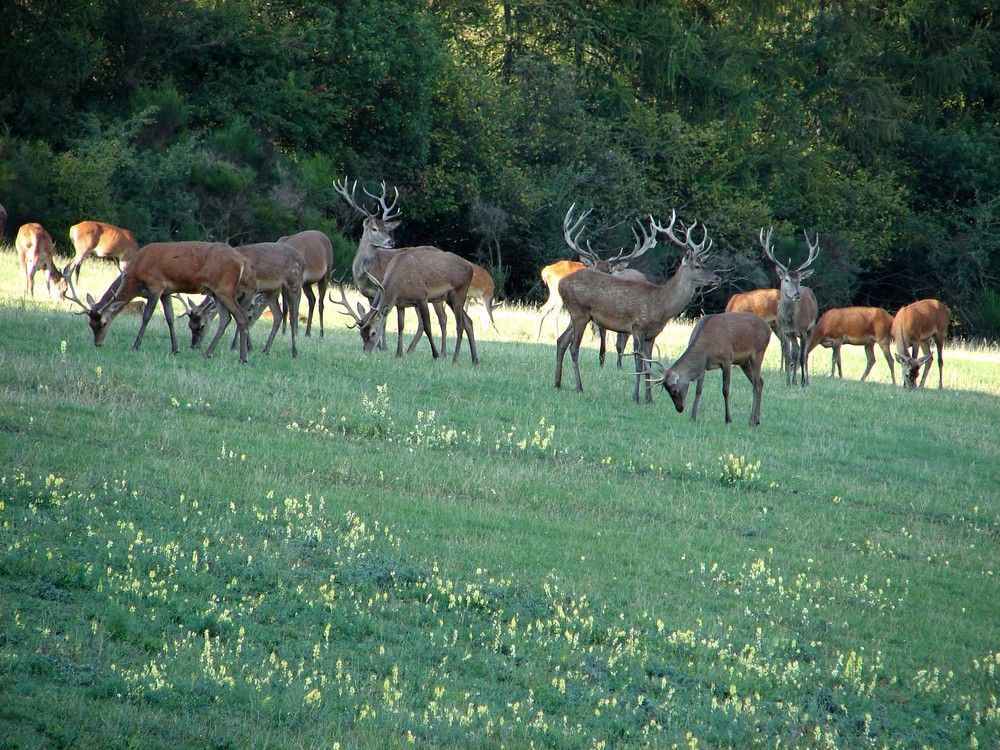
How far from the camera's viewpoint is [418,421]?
11891 millimetres

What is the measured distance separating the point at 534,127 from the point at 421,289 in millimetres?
22298

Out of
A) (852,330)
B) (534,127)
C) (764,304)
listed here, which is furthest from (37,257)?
(534,127)

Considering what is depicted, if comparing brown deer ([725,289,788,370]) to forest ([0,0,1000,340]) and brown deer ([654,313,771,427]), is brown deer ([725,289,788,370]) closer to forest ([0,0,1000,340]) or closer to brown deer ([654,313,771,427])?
brown deer ([654,313,771,427])

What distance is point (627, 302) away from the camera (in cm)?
1484

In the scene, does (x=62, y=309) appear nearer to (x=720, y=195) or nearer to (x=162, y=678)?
(x=162, y=678)

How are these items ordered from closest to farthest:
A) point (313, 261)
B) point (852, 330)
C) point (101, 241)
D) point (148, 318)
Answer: point (148, 318)
point (313, 261)
point (852, 330)
point (101, 241)

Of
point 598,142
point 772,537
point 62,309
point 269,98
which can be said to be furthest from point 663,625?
point 598,142

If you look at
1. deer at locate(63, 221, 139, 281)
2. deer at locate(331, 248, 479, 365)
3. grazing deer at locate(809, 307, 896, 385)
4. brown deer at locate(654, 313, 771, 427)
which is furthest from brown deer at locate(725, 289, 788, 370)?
deer at locate(63, 221, 139, 281)

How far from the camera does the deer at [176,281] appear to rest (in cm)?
1387

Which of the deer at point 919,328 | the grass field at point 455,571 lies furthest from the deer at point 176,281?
the deer at point 919,328

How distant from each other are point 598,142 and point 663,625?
32.0m

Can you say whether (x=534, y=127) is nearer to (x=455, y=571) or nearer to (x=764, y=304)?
(x=764, y=304)

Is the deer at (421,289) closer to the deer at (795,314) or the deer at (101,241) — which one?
the deer at (795,314)

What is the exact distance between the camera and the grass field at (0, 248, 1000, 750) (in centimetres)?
583
